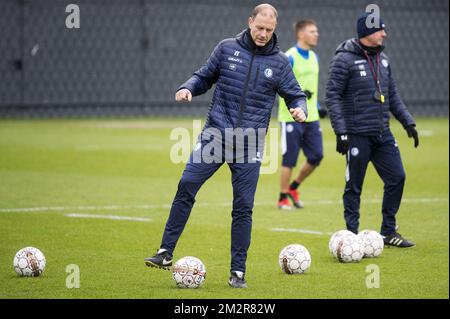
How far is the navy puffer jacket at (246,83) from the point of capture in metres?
8.70

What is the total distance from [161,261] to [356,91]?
11.0 feet

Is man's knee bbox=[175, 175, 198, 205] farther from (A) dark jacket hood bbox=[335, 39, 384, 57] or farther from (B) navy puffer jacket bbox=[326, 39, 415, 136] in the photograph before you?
(A) dark jacket hood bbox=[335, 39, 384, 57]

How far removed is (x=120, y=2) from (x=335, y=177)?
50.4ft

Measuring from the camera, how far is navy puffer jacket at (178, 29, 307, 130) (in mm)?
8703

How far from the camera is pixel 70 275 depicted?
29.1 ft

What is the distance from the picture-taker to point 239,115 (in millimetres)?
8719

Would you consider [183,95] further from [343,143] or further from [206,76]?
[343,143]

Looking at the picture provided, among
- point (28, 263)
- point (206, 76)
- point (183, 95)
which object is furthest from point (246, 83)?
point (28, 263)

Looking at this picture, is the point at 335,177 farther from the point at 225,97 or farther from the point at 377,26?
the point at 225,97

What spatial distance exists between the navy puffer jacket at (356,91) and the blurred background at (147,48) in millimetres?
20802

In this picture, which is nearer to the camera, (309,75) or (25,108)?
(309,75)

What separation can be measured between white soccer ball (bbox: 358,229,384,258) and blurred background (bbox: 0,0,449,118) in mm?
21531

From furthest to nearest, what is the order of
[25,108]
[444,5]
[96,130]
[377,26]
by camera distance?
[444,5] < [25,108] < [96,130] < [377,26]

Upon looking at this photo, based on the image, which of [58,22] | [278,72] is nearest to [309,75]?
[278,72]
